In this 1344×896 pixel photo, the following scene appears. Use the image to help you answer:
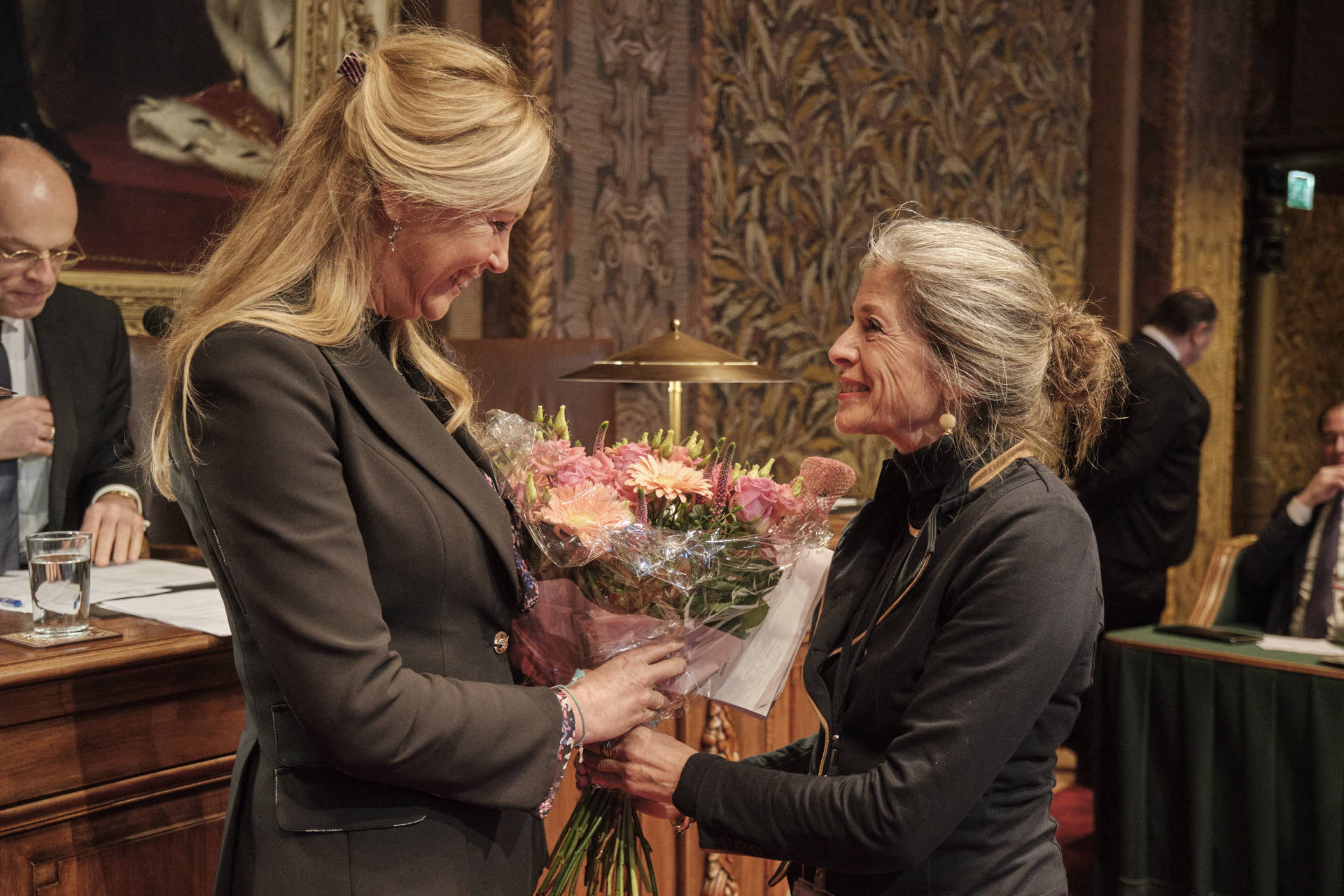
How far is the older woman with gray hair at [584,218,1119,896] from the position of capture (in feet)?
4.46

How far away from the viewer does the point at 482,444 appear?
58.6 inches

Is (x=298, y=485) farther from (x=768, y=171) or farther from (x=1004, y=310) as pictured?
(x=768, y=171)

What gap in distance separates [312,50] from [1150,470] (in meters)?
3.28

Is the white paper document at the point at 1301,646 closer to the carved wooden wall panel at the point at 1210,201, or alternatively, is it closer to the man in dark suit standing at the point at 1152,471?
the man in dark suit standing at the point at 1152,471

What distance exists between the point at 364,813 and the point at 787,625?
61 centimetres

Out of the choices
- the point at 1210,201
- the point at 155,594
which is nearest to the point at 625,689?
the point at 155,594

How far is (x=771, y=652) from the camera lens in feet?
5.23

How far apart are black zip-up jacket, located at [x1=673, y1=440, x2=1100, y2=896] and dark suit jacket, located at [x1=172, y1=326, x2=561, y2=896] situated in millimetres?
330

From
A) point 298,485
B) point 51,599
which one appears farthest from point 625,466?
point 51,599

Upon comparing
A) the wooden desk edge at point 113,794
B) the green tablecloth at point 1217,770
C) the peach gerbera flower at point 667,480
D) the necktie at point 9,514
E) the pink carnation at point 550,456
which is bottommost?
the green tablecloth at point 1217,770

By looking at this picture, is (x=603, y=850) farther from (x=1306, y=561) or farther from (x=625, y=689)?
(x=1306, y=561)

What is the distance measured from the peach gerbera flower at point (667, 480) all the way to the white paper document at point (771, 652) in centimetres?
22

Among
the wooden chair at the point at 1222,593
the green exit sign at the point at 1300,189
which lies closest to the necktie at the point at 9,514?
the wooden chair at the point at 1222,593

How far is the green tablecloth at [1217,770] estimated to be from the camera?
9.64 ft
